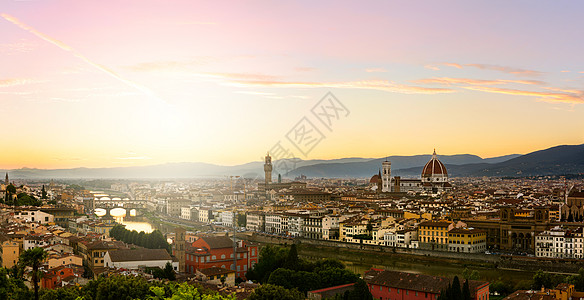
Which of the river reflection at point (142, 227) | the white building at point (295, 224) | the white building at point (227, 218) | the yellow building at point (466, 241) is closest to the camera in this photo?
the yellow building at point (466, 241)

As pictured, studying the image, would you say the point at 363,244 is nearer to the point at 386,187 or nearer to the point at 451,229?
the point at 451,229

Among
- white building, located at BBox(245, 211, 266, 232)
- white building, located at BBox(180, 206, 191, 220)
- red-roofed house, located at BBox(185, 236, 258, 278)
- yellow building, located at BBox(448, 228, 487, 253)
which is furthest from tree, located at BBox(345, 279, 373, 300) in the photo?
white building, located at BBox(180, 206, 191, 220)

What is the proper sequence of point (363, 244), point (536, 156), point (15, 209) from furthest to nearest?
point (536, 156)
point (15, 209)
point (363, 244)

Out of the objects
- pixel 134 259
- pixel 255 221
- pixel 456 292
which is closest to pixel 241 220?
pixel 255 221

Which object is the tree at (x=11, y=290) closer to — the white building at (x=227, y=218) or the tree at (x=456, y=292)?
the tree at (x=456, y=292)

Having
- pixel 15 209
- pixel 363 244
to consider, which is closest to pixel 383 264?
pixel 363 244

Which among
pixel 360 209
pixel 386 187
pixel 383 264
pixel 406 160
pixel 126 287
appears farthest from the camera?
pixel 406 160

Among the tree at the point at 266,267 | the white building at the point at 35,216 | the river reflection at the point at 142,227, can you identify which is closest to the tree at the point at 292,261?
the tree at the point at 266,267
